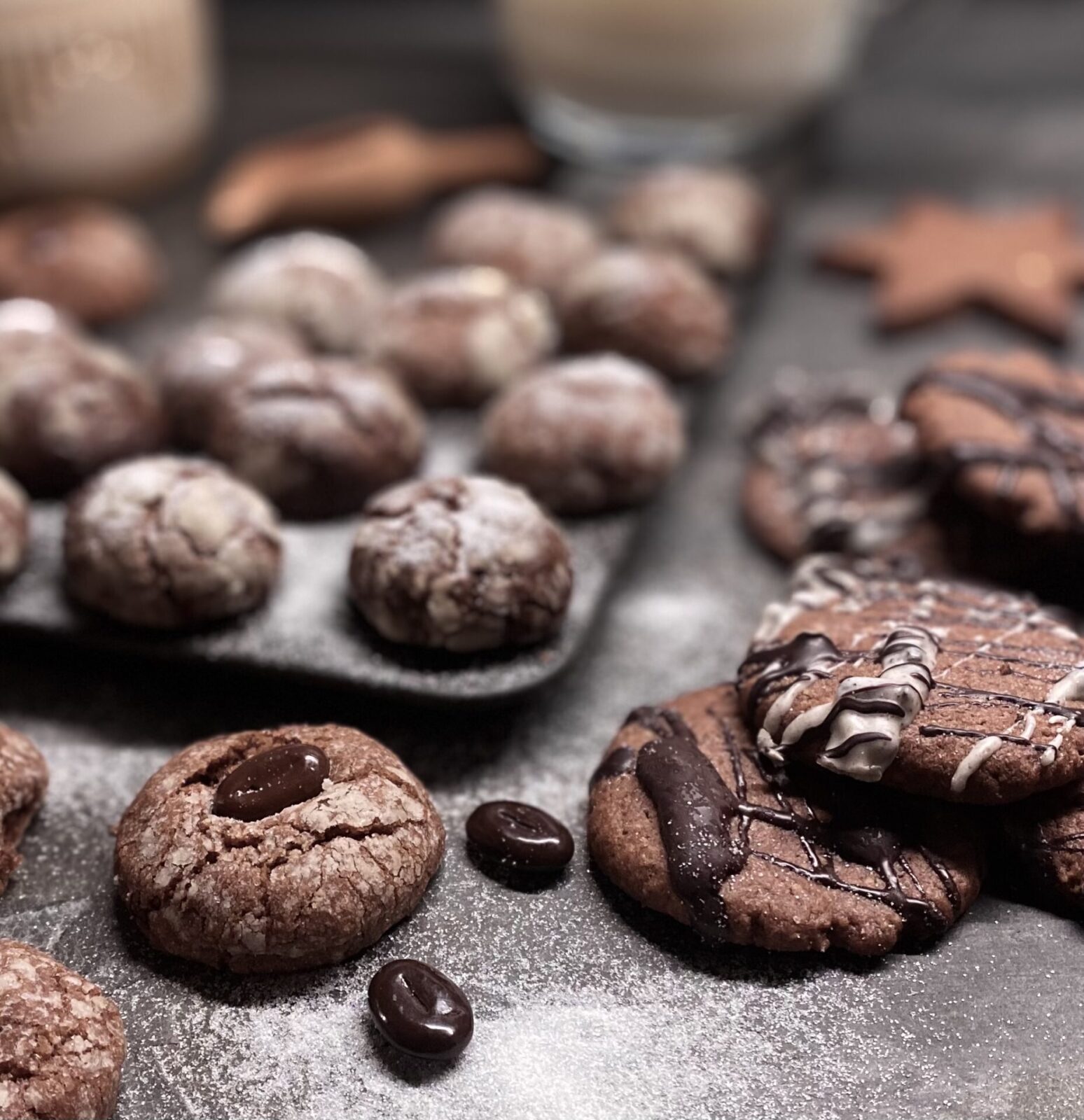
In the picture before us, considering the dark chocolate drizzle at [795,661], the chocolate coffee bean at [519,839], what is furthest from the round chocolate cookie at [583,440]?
the chocolate coffee bean at [519,839]

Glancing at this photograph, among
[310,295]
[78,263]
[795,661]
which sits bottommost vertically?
[78,263]

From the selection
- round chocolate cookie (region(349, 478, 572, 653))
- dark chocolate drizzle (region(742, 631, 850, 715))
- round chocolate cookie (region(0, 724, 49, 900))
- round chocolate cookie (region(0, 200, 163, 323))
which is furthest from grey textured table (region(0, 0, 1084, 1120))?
round chocolate cookie (region(0, 200, 163, 323))

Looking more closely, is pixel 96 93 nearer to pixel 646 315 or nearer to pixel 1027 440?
pixel 646 315

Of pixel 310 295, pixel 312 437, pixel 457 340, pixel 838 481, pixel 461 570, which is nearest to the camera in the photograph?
pixel 461 570

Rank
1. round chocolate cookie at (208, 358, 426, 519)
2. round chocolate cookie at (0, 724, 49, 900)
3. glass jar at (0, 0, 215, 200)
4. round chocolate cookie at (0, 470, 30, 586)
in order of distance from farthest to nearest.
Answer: glass jar at (0, 0, 215, 200) → round chocolate cookie at (208, 358, 426, 519) → round chocolate cookie at (0, 470, 30, 586) → round chocolate cookie at (0, 724, 49, 900)

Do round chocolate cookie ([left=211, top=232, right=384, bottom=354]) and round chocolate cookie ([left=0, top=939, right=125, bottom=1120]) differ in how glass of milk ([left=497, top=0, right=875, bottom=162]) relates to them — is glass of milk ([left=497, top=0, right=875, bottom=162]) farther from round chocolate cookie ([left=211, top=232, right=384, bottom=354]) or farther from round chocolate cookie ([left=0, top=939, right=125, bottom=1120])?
round chocolate cookie ([left=0, top=939, right=125, bottom=1120])

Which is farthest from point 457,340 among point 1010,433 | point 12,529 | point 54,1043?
point 54,1043

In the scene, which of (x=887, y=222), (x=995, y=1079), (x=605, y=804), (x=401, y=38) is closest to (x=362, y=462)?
(x=605, y=804)
